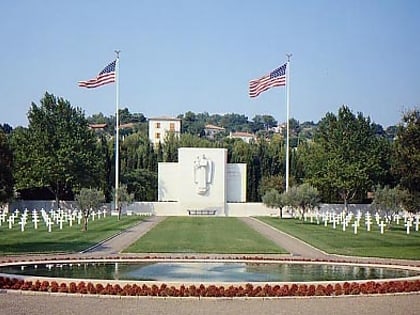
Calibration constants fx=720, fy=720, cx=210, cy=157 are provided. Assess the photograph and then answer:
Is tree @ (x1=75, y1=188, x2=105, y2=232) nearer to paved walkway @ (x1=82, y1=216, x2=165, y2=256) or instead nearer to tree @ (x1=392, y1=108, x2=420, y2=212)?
paved walkway @ (x1=82, y1=216, x2=165, y2=256)

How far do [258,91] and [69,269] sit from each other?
4307cm

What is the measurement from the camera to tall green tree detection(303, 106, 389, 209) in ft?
276

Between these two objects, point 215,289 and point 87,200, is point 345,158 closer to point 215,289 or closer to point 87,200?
point 87,200

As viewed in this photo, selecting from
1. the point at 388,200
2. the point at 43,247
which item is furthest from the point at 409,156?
the point at 388,200

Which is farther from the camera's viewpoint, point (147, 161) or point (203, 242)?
point (147, 161)

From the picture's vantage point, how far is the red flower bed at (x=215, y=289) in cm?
1839

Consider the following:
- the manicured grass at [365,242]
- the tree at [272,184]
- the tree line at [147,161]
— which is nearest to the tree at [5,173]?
the manicured grass at [365,242]

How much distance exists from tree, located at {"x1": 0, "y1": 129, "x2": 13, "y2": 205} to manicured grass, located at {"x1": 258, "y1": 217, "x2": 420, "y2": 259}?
15646 millimetres

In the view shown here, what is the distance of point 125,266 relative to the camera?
2619 centimetres

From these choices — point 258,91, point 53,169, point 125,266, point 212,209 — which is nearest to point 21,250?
point 125,266

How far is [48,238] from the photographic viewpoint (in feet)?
132

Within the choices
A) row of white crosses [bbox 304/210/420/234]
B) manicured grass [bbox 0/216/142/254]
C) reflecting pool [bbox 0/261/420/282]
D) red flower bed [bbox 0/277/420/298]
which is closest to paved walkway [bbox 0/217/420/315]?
red flower bed [bbox 0/277/420/298]

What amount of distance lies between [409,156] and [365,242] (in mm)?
7373

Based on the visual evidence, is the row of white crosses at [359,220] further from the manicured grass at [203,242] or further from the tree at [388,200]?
the manicured grass at [203,242]
